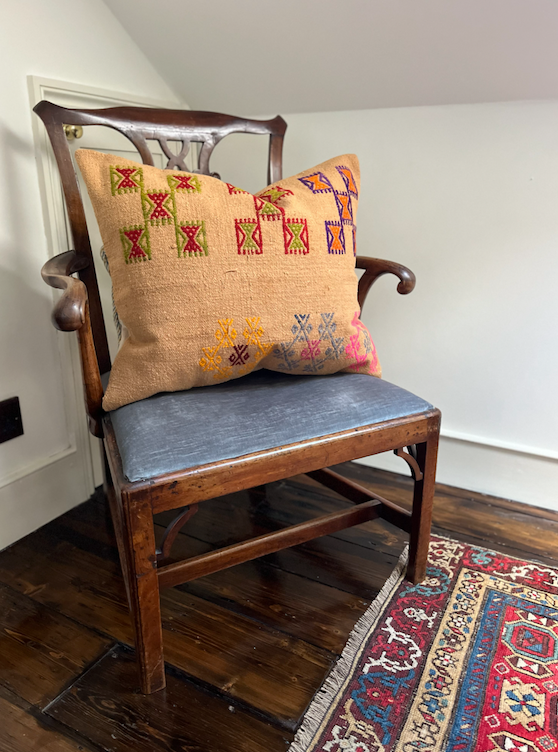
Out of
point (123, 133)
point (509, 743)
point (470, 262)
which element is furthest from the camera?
point (470, 262)

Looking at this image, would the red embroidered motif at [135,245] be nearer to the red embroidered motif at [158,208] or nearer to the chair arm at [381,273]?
the red embroidered motif at [158,208]

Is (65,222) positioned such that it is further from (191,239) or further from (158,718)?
(158,718)

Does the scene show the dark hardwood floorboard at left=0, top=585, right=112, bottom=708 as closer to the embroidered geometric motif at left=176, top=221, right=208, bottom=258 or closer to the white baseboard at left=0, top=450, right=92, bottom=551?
the white baseboard at left=0, top=450, right=92, bottom=551

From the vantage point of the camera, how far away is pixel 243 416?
0.90 m

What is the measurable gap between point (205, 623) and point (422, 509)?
48 centimetres

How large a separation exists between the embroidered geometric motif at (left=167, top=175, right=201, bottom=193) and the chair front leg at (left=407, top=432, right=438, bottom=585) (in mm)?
631

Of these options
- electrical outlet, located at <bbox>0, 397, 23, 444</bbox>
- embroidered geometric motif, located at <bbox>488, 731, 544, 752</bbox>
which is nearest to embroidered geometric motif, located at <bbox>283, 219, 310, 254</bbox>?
electrical outlet, located at <bbox>0, 397, 23, 444</bbox>

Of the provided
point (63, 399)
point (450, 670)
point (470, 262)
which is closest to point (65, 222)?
point (63, 399)

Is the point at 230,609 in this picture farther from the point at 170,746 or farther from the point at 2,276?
the point at 2,276

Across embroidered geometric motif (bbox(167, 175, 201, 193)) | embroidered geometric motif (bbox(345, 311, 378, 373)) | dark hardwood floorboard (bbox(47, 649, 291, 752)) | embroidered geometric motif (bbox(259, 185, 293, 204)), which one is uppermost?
embroidered geometric motif (bbox(167, 175, 201, 193))

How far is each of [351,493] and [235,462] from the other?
0.49 meters

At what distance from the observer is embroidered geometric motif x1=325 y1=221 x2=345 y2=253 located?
103 cm

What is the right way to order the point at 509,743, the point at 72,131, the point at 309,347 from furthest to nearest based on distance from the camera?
the point at 72,131 < the point at 309,347 < the point at 509,743

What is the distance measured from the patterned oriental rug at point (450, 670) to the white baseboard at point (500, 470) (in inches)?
11.8
